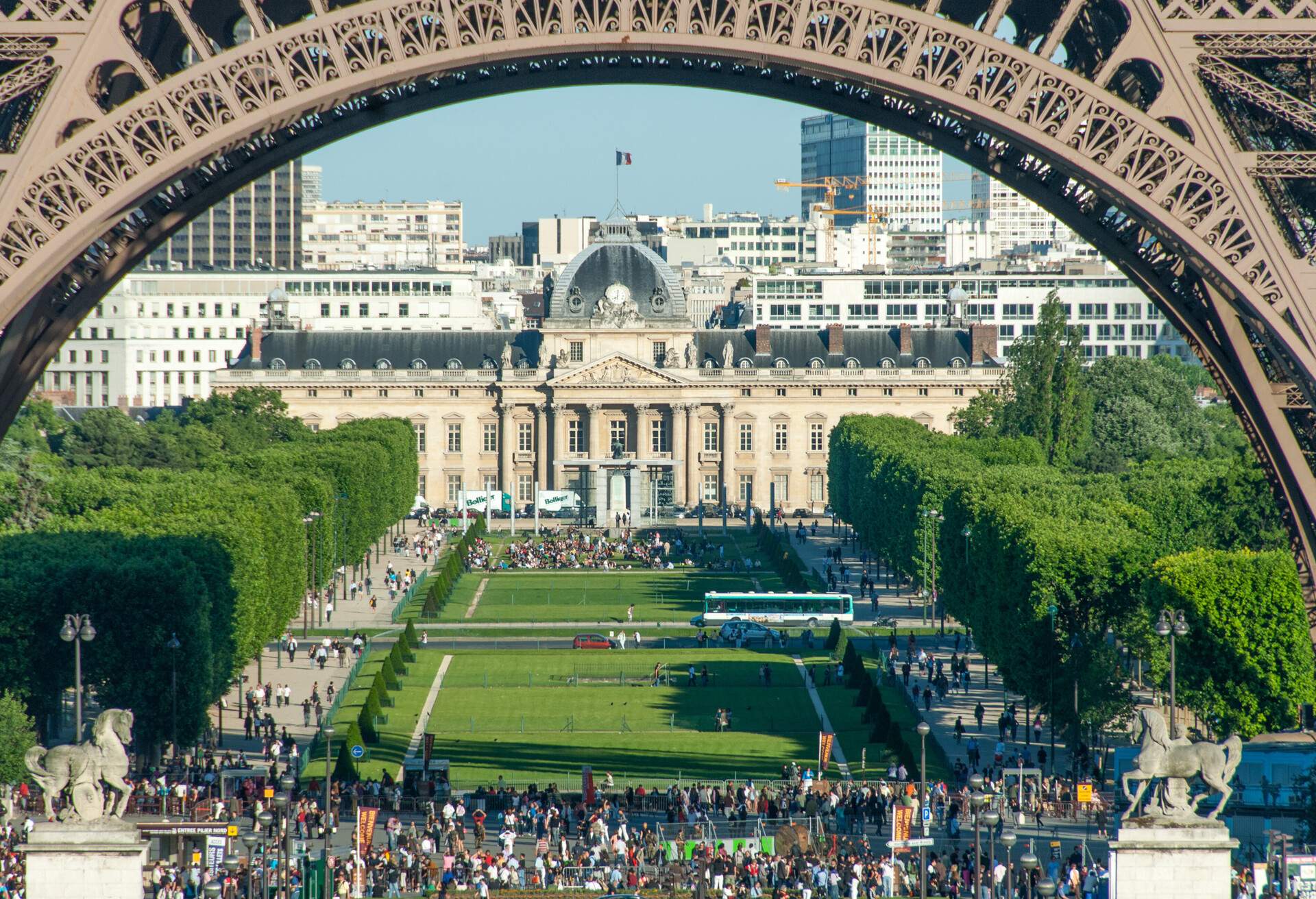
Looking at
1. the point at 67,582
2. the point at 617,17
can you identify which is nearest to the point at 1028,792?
the point at 67,582

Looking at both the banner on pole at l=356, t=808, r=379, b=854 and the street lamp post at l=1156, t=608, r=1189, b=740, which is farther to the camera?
the banner on pole at l=356, t=808, r=379, b=854

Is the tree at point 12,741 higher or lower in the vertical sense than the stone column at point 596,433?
lower

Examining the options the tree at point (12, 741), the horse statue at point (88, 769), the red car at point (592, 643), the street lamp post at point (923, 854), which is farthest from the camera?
the red car at point (592, 643)

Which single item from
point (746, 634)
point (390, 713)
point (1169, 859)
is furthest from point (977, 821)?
point (746, 634)

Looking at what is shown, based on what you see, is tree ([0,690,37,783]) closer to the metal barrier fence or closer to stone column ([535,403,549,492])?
the metal barrier fence

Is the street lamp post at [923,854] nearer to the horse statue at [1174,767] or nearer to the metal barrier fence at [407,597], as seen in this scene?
the horse statue at [1174,767]

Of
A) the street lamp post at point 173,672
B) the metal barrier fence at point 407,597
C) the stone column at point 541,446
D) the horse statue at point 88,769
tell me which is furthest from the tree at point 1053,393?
the horse statue at point 88,769

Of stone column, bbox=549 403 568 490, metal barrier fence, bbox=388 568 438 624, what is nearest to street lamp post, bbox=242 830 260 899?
metal barrier fence, bbox=388 568 438 624
